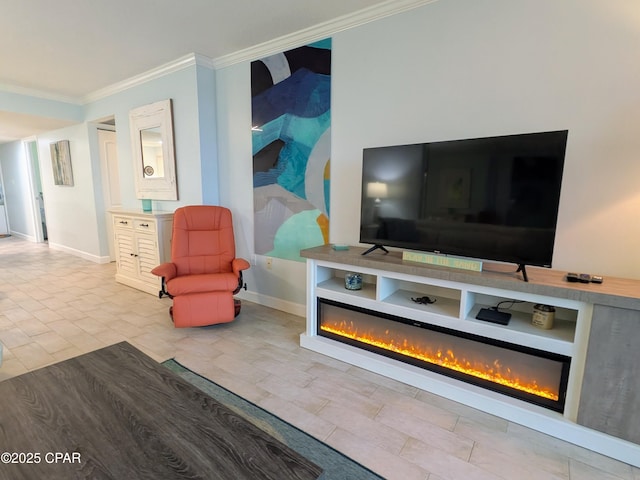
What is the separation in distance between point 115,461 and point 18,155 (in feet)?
28.6

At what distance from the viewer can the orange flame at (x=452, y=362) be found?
5.70 ft

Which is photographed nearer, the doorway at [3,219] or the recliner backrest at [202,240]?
the recliner backrest at [202,240]

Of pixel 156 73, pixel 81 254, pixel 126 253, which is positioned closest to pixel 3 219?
pixel 81 254

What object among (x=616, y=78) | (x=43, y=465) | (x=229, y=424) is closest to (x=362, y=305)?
(x=229, y=424)

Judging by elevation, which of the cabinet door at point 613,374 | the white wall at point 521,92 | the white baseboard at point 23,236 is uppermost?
the white wall at point 521,92

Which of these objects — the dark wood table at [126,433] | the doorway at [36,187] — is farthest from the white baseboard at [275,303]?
the doorway at [36,187]

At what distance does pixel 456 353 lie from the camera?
6.36 ft

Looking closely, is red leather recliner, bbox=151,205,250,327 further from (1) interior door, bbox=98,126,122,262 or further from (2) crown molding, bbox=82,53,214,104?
(1) interior door, bbox=98,126,122,262

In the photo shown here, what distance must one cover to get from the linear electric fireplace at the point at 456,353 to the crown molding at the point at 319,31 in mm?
2117

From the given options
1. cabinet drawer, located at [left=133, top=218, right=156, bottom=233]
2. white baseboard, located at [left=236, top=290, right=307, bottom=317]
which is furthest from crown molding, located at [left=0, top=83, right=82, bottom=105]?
white baseboard, located at [left=236, top=290, right=307, bottom=317]

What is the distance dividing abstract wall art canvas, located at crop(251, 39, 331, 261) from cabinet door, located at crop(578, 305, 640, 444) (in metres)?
1.90

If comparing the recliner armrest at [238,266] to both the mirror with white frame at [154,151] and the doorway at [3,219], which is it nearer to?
the mirror with white frame at [154,151]

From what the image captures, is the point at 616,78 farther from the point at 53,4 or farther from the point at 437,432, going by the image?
the point at 53,4

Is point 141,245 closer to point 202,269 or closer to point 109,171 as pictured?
point 202,269
